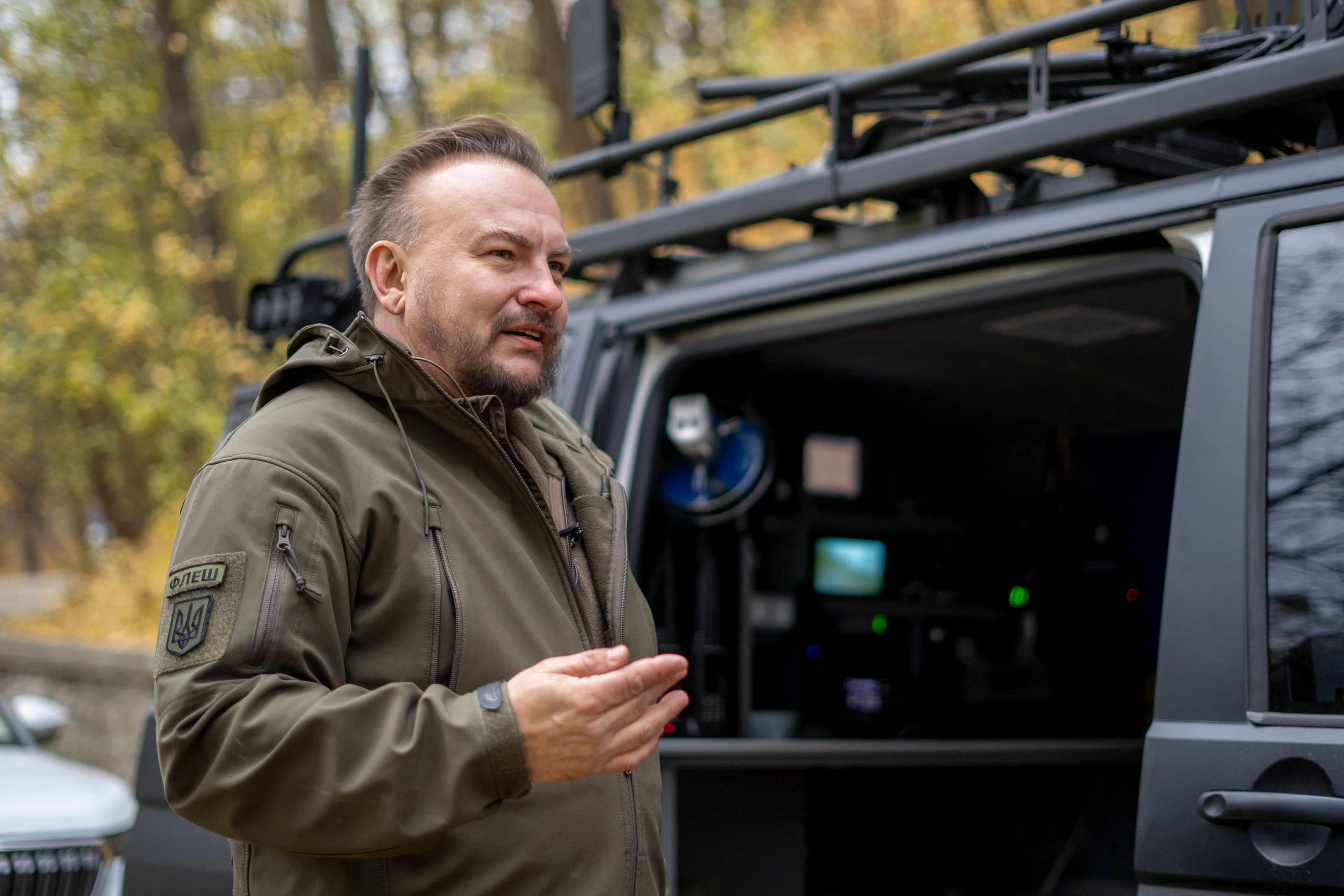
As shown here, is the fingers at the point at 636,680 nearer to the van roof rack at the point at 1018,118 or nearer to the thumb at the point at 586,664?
the thumb at the point at 586,664

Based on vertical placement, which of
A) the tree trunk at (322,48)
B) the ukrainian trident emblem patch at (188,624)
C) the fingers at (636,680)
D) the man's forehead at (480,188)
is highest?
the tree trunk at (322,48)

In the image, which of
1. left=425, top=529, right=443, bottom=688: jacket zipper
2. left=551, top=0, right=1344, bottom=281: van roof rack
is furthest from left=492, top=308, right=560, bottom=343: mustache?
left=551, top=0, right=1344, bottom=281: van roof rack

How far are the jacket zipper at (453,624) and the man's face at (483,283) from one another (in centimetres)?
33

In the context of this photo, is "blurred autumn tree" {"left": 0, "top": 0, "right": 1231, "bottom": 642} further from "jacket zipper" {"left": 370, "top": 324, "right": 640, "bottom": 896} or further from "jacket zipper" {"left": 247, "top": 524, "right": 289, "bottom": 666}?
"jacket zipper" {"left": 247, "top": 524, "right": 289, "bottom": 666}

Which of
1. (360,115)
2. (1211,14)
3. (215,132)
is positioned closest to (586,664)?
(360,115)

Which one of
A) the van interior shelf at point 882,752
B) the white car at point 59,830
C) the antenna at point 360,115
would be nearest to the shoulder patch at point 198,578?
the van interior shelf at point 882,752

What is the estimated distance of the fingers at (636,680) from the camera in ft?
4.24

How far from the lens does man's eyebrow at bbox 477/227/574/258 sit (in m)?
1.72

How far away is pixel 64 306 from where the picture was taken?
36.5ft

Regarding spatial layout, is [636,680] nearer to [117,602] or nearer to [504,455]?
[504,455]

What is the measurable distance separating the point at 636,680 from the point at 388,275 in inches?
31.2

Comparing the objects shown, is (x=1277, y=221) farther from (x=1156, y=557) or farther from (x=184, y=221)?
(x=184, y=221)

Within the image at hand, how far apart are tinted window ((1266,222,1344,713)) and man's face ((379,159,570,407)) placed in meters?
1.03

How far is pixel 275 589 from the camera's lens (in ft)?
4.50
